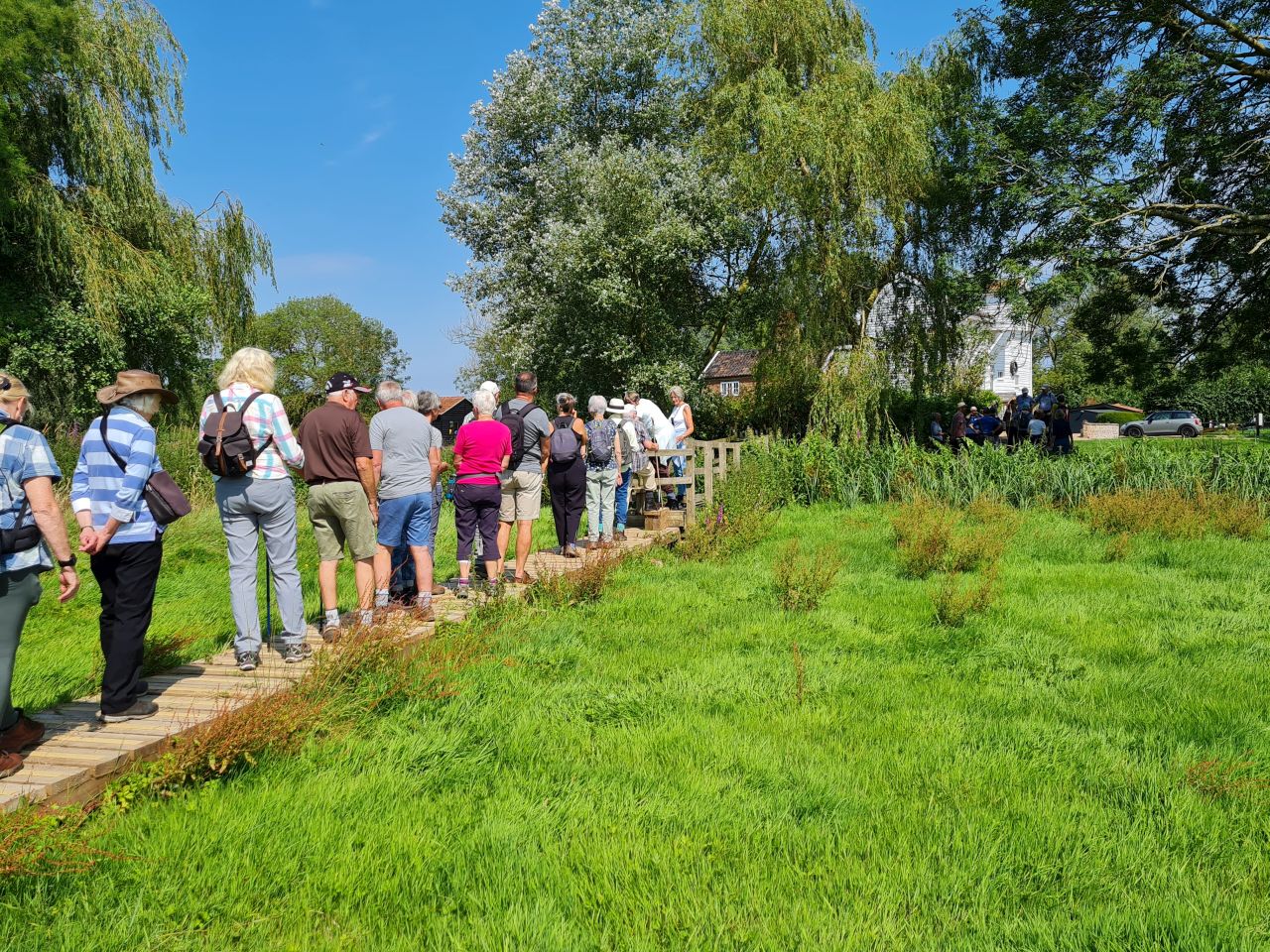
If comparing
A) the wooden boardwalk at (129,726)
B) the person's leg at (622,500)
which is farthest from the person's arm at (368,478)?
the person's leg at (622,500)

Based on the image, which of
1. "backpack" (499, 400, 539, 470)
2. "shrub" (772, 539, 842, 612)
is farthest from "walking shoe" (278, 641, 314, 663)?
"shrub" (772, 539, 842, 612)

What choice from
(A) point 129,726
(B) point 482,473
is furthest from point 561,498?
(A) point 129,726

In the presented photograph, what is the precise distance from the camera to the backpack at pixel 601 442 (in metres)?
9.44

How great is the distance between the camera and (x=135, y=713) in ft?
14.8

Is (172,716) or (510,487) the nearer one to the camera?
(172,716)

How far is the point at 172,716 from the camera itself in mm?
4406

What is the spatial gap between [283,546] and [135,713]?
1339mm

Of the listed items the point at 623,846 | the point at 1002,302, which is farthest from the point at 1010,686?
the point at 1002,302

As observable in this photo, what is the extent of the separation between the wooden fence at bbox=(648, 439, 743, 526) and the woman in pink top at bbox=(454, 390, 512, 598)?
3.98m

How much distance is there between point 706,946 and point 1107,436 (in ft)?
161

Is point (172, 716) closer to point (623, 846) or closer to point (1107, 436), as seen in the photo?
→ point (623, 846)

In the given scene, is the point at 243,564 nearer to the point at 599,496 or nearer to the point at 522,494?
the point at 522,494

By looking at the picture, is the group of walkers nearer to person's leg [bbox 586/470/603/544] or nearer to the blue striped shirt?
the blue striped shirt

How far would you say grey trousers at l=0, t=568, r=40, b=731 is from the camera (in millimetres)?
3738
